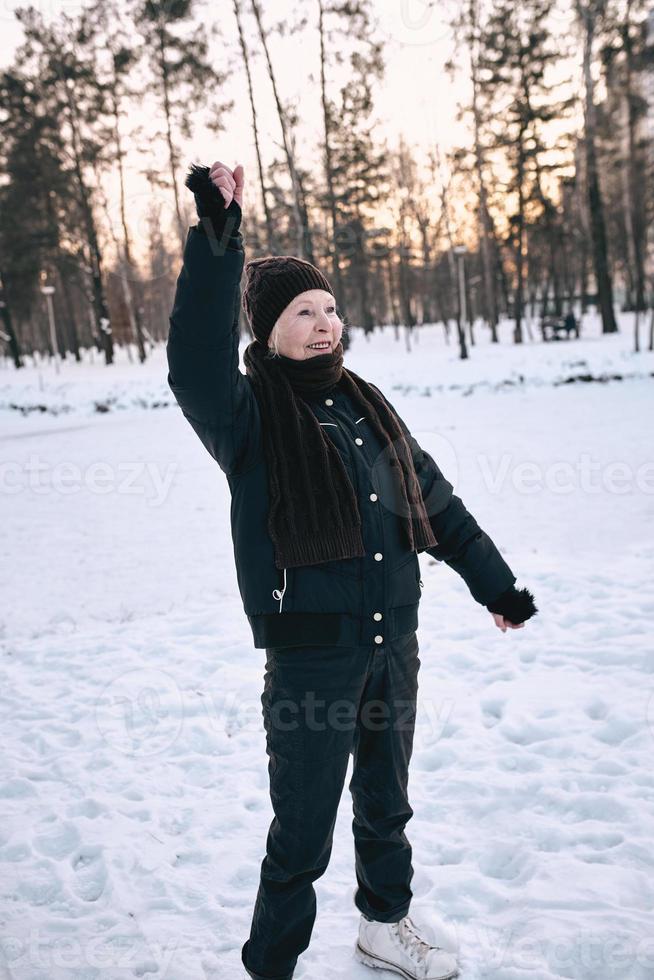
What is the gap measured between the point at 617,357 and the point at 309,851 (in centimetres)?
1615

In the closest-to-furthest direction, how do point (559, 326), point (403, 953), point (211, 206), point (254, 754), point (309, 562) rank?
point (211, 206) → point (309, 562) → point (403, 953) → point (254, 754) → point (559, 326)

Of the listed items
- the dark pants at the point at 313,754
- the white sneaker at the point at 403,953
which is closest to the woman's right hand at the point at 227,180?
the dark pants at the point at 313,754

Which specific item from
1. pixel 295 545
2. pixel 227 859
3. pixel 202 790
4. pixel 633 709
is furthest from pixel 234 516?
pixel 633 709

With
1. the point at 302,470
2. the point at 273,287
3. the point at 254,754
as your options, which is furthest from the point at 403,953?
the point at 273,287

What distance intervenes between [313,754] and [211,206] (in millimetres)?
1286

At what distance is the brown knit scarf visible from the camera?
1660mm

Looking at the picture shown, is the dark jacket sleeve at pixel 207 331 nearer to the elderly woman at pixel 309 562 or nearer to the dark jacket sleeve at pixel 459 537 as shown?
the elderly woman at pixel 309 562

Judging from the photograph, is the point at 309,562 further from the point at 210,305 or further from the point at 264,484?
the point at 210,305

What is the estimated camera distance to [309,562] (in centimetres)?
165

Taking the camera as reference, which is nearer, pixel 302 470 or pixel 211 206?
pixel 211 206

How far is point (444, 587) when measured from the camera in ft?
17.1

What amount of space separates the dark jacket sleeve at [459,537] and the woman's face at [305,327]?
365 mm

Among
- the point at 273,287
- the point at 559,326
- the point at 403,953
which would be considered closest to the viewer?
the point at 273,287

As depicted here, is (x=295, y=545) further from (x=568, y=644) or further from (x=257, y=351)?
(x=568, y=644)
